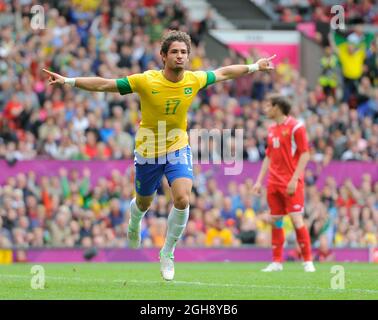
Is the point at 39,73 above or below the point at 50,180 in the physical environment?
above

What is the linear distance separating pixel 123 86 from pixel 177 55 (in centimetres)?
71

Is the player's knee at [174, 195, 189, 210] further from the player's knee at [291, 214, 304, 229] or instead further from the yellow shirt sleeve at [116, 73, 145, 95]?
the player's knee at [291, 214, 304, 229]

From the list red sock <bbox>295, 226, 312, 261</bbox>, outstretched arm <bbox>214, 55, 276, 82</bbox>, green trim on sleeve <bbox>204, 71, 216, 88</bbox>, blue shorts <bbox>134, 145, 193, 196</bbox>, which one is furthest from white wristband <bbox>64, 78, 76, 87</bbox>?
red sock <bbox>295, 226, 312, 261</bbox>

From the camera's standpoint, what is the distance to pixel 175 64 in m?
13.6

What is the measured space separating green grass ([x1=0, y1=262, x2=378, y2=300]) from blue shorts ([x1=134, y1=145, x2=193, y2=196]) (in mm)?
1167

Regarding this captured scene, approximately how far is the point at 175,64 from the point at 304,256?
15.2 feet

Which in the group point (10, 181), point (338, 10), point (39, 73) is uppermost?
point (338, 10)

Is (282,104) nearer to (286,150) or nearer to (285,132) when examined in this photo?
(285,132)

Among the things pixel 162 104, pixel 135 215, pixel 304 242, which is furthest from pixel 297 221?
pixel 162 104

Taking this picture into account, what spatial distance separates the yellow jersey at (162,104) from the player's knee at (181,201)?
0.66 m
